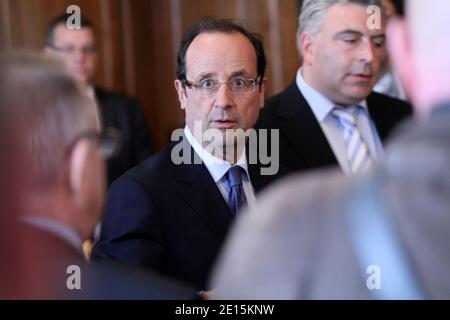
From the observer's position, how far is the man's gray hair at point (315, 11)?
2.70m

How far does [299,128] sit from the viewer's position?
2594mm

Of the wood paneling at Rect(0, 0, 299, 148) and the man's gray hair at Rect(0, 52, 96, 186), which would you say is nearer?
the man's gray hair at Rect(0, 52, 96, 186)

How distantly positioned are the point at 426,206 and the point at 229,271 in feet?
0.70

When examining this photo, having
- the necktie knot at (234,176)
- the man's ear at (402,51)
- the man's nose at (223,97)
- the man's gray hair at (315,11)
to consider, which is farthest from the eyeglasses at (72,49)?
the man's ear at (402,51)

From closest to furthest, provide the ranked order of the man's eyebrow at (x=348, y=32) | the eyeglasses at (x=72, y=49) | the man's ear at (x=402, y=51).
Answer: the man's ear at (x=402, y=51) < the man's eyebrow at (x=348, y=32) < the eyeglasses at (x=72, y=49)

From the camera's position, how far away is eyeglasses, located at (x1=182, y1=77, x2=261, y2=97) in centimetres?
225

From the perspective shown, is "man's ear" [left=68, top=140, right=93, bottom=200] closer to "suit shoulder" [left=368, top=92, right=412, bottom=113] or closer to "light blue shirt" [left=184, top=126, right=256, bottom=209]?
"light blue shirt" [left=184, top=126, right=256, bottom=209]

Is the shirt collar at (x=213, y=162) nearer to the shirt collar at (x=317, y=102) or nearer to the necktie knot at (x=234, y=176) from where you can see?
the necktie knot at (x=234, y=176)

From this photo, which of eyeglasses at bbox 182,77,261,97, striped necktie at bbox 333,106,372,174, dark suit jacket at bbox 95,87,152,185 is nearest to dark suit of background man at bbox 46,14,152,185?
dark suit jacket at bbox 95,87,152,185

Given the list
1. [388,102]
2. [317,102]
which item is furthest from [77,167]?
[388,102]

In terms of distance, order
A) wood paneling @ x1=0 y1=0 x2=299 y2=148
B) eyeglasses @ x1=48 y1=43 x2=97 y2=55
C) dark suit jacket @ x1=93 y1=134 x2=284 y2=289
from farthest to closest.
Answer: wood paneling @ x1=0 y1=0 x2=299 y2=148 < eyeglasses @ x1=48 y1=43 x2=97 y2=55 < dark suit jacket @ x1=93 y1=134 x2=284 y2=289

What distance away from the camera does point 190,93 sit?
2.28 m

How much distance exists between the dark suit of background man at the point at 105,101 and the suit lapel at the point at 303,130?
1.02m

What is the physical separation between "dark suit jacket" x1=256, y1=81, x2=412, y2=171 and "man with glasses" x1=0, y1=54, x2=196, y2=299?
1.27 meters
